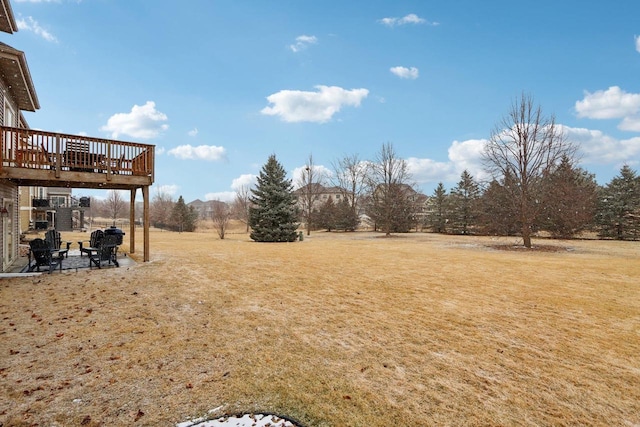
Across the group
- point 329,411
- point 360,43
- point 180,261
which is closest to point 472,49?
point 360,43

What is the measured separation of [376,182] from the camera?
38.4 metres

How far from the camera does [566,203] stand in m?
24.9

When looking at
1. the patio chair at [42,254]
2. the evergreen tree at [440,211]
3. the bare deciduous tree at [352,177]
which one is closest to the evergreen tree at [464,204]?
the evergreen tree at [440,211]

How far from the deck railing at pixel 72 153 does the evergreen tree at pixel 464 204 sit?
112 feet

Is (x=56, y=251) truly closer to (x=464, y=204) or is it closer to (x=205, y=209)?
(x=464, y=204)

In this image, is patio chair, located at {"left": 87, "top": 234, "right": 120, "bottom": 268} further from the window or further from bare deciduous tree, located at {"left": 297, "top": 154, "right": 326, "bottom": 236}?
the window

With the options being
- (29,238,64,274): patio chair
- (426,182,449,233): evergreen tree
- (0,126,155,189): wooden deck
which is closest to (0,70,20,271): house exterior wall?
(0,126,155,189): wooden deck

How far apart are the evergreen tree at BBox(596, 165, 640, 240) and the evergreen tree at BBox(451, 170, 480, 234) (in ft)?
35.2

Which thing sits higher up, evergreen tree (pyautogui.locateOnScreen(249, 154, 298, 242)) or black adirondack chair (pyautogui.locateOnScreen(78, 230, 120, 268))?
evergreen tree (pyautogui.locateOnScreen(249, 154, 298, 242))

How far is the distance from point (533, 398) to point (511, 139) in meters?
20.4

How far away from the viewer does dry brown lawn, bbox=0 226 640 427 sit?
2957mm

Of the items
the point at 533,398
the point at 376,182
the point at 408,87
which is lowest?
the point at 533,398

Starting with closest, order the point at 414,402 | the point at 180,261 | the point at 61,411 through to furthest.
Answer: the point at 61,411
the point at 414,402
the point at 180,261

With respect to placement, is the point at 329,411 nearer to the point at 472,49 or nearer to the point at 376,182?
the point at 472,49
